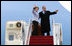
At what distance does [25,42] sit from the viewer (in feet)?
27.8

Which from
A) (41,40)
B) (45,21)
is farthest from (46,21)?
(41,40)

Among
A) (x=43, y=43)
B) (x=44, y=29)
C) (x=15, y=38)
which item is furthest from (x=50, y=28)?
(x=15, y=38)

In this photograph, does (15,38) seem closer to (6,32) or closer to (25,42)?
(6,32)

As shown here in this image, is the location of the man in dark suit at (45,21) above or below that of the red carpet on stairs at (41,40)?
above

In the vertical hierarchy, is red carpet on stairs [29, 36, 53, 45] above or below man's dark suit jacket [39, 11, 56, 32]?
below

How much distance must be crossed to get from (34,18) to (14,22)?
27.7m

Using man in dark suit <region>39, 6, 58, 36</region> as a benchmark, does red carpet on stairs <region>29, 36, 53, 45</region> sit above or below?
below

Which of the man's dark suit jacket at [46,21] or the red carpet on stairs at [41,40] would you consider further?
the man's dark suit jacket at [46,21]

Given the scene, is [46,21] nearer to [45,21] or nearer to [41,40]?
[45,21]

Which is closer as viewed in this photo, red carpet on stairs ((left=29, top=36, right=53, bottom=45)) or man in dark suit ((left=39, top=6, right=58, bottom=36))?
red carpet on stairs ((left=29, top=36, right=53, bottom=45))

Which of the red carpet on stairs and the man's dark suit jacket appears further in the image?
the man's dark suit jacket

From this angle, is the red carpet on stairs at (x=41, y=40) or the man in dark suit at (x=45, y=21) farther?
the man in dark suit at (x=45, y=21)

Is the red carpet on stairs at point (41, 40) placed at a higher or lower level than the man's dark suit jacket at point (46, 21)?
lower

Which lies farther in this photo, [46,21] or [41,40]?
[46,21]
